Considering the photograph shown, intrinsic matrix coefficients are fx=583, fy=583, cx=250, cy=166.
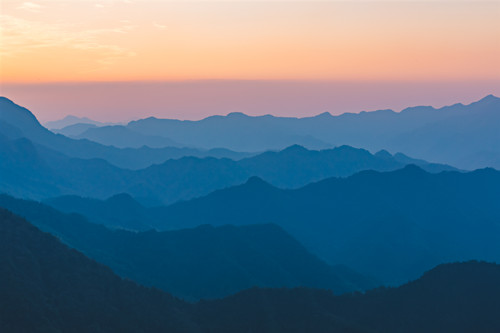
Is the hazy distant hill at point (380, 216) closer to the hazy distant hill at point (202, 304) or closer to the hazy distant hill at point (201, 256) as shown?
the hazy distant hill at point (201, 256)

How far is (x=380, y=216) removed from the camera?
168 metres

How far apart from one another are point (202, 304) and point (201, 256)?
39.8 meters

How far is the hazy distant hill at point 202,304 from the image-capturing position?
6244cm

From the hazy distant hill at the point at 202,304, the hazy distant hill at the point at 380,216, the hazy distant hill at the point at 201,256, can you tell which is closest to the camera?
the hazy distant hill at the point at 202,304

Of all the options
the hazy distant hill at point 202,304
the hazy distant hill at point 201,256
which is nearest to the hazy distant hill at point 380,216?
the hazy distant hill at point 201,256

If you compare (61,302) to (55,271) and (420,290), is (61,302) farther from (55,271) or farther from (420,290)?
(420,290)

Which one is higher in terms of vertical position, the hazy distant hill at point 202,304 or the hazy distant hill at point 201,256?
the hazy distant hill at point 202,304

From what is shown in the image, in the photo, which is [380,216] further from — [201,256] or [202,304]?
[202,304]

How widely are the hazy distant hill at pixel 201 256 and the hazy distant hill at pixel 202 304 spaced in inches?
1177

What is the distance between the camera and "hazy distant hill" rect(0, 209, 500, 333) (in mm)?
62438

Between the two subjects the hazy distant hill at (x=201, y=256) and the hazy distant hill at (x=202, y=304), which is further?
the hazy distant hill at (x=201, y=256)

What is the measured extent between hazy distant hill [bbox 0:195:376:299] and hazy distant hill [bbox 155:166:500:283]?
26485 millimetres

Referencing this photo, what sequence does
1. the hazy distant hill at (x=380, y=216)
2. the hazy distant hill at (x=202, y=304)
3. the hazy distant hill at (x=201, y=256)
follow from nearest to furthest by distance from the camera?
the hazy distant hill at (x=202, y=304) < the hazy distant hill at (x=201, y=256) < the hazy distant hill at (x=380, y=216)

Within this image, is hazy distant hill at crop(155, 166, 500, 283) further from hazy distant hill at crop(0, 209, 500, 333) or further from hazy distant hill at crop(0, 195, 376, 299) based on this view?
hazy distant hill at crop(0, 209, 500, 333)
